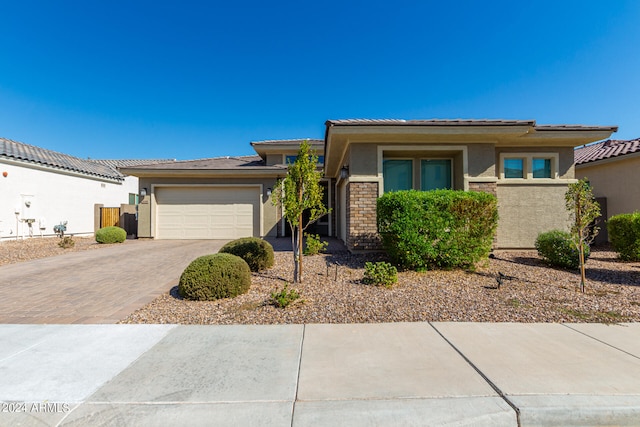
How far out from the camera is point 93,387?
8.14 feet

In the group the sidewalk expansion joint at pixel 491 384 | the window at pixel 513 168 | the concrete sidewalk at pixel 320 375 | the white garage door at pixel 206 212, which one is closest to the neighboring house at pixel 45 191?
the white garage door at pixel 206 212

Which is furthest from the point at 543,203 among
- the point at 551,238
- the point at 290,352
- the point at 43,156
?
the point at 43,156

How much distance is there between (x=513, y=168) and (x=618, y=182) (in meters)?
5.59

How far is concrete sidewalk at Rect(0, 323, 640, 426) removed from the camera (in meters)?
2.18

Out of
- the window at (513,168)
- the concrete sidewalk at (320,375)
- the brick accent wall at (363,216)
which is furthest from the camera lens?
the window at (513,168)

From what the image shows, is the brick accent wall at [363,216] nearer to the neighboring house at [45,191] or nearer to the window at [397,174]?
the window at [397,174]

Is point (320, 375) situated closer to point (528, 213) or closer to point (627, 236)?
point (528, 213)

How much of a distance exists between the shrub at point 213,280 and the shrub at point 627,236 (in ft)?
31.8

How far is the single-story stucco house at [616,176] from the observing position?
10289mm

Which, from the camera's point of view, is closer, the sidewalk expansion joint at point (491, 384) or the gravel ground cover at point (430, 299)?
the sidewalk expansion joint at point (491, 384)

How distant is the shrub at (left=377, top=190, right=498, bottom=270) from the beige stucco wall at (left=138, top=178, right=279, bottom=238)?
7912 millimetres

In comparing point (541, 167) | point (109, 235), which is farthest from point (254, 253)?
point (541, 167)

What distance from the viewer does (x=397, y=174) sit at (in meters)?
8.58

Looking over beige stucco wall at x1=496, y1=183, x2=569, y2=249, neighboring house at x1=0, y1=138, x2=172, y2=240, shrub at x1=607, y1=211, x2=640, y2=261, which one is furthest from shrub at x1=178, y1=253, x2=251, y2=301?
neighboring house at x1=0, y1=138, x2=172, y2=240
